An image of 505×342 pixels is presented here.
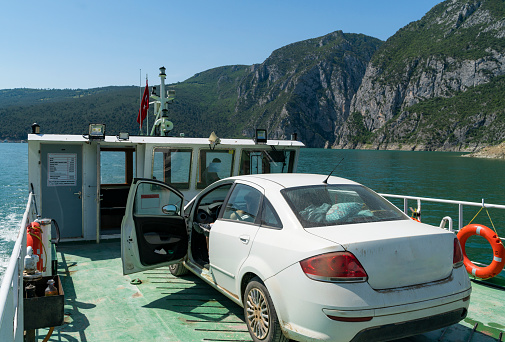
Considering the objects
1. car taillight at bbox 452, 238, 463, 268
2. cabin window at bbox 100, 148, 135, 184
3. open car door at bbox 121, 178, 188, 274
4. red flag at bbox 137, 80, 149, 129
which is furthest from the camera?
red flag at bbox 137, 80, 149, 129

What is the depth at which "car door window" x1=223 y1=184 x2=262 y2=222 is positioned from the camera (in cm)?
396

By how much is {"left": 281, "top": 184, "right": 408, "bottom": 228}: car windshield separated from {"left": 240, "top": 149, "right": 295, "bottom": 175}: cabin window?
4832 mm

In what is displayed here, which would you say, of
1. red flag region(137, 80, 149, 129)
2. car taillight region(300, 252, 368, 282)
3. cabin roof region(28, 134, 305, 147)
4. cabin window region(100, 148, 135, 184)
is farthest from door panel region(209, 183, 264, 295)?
red flag region(137, 80, 149, 129)

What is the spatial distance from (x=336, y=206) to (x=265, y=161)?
536 centimetres

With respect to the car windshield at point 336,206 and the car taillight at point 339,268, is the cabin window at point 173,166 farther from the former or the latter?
A: the car taillight at point 339,268

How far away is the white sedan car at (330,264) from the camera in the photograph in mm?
2883

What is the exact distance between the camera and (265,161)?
8.95m

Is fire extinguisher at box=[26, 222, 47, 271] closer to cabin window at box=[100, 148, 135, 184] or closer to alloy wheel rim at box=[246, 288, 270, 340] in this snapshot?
alloy wheel rim at box=[246, 288, 270, 340]

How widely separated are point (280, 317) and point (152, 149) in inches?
223

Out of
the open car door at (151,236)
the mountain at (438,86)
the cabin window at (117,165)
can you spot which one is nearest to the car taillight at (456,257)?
the open car door at (151,236)

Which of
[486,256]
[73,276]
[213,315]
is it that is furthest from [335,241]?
[486,256]

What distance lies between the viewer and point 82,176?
8.39 metres

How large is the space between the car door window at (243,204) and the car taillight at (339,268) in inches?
42.1

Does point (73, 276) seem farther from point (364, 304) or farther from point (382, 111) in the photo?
point (382, 111)
